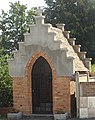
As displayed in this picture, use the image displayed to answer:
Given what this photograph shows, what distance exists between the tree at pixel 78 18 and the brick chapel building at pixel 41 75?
75.9 feet

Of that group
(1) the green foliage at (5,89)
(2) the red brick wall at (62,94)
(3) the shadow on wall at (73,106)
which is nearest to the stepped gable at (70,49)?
(2) the red brick wall at (62,94)

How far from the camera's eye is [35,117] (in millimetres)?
20016

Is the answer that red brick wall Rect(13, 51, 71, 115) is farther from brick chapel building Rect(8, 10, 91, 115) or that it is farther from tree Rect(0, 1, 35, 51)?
tree Rect(0, 1, 35, 51)

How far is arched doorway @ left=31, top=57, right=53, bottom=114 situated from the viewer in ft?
66.3

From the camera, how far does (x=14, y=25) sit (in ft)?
130

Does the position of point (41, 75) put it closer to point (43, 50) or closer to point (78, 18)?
point (43, 50)

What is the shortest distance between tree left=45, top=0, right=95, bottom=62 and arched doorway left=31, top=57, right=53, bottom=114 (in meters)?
23.1

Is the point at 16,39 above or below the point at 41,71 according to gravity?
above

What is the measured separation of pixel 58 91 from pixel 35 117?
6.45 ft

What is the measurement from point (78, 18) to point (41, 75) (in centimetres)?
2526

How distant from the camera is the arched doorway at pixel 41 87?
66.3ft

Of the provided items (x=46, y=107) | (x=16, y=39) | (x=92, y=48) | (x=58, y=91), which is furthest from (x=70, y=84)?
(x=92, y=48)

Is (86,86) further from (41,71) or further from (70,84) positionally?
(41,71)

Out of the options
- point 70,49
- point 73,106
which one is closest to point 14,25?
point 70,49
